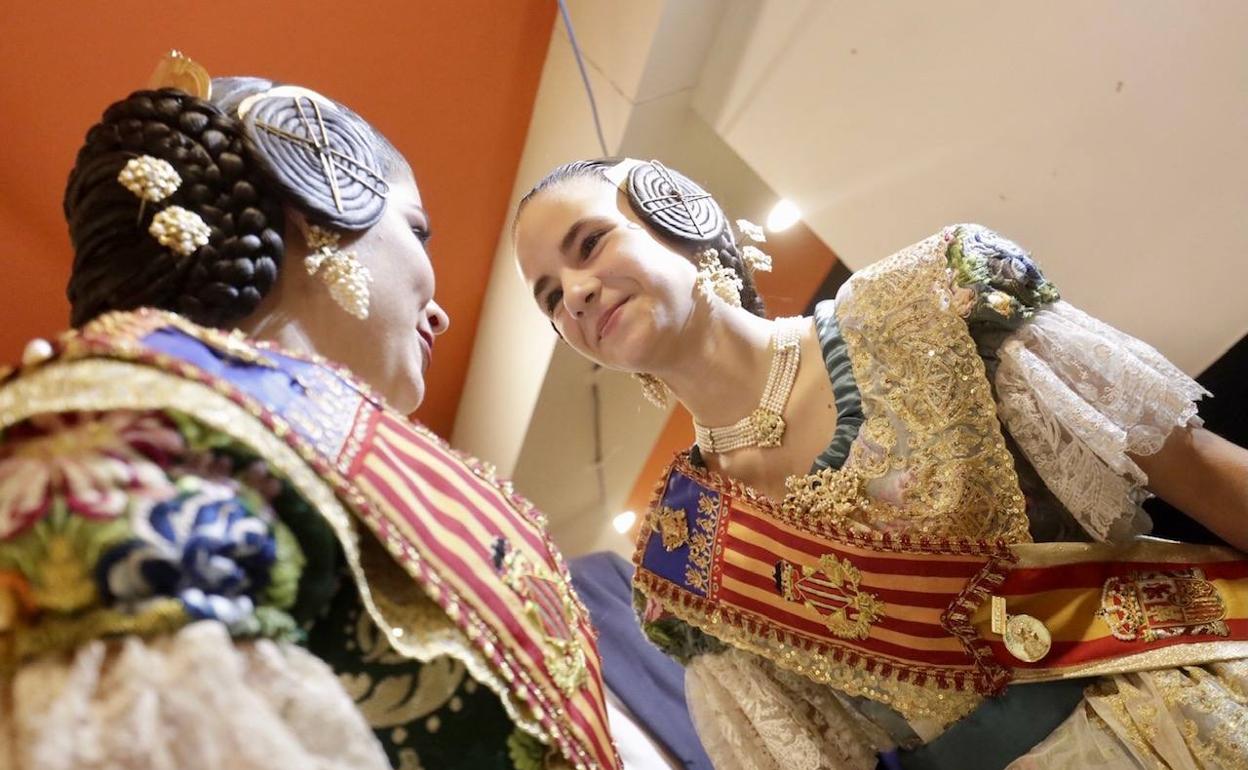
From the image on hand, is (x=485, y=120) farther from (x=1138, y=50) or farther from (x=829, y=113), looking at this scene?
(x=1138, y=50)

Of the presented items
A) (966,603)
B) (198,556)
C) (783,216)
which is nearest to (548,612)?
(198,556)

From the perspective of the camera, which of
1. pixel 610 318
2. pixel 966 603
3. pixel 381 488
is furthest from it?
pixel 610 318

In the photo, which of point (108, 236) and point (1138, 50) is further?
point (1138, 50)

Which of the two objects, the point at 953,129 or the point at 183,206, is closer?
the point at 183,206

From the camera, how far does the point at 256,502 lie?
589 millimetres

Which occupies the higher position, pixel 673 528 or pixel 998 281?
pixel 998 281

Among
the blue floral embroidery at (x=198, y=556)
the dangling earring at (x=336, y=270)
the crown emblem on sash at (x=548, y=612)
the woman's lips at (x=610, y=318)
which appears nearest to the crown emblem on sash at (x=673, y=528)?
the woman's lips at (x=610, y=318)

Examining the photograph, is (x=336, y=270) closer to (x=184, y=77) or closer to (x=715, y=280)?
(x=184, y=77)

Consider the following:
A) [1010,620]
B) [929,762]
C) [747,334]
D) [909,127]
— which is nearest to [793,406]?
[747,334]

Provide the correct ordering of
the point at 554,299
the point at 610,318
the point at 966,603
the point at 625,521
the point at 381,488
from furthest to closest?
the point at 625,521 → the point at 554,299 → the point at 610,318 → the point at 966,603 → the point at 381,488

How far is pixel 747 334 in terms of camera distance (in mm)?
1352

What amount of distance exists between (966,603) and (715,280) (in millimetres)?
585

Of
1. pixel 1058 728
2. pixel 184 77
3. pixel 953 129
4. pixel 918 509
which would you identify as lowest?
pixel 1058 728

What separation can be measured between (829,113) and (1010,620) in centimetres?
103
